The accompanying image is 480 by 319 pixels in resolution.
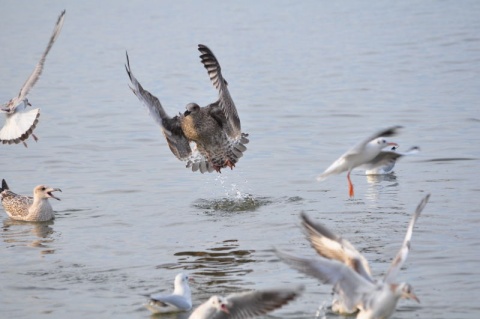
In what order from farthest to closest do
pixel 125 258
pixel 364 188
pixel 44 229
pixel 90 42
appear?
1. pixel 90 42
2. pixel 364 188
3. pixel 44 229
4. pixel 125 258

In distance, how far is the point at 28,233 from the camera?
39.4ft

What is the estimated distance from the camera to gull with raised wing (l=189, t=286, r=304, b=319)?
25.0ft

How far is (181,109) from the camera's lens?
66.1 ft

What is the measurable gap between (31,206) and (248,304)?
209 inches

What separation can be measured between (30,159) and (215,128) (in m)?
4.67

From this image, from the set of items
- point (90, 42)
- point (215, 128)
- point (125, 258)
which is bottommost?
point (125, 258)

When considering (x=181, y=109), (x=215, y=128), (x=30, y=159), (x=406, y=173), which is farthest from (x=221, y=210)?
(x=181, y=109)

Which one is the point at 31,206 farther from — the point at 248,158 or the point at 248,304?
the point at 248,304

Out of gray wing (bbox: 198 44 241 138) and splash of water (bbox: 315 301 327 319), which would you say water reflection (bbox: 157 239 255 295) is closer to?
splash of water (bbox: 315 301 327 319)

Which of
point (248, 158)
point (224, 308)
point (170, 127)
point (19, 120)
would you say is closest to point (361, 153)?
point (224, 308)

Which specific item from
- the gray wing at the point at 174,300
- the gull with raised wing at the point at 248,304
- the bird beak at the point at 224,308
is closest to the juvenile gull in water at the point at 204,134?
the gray wing at the point at 174,300

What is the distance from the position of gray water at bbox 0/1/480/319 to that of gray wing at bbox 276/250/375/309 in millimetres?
779

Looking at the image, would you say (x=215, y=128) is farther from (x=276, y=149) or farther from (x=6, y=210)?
(x=276, y=149)

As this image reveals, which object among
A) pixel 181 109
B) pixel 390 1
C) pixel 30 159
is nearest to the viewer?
pixel 30 159
